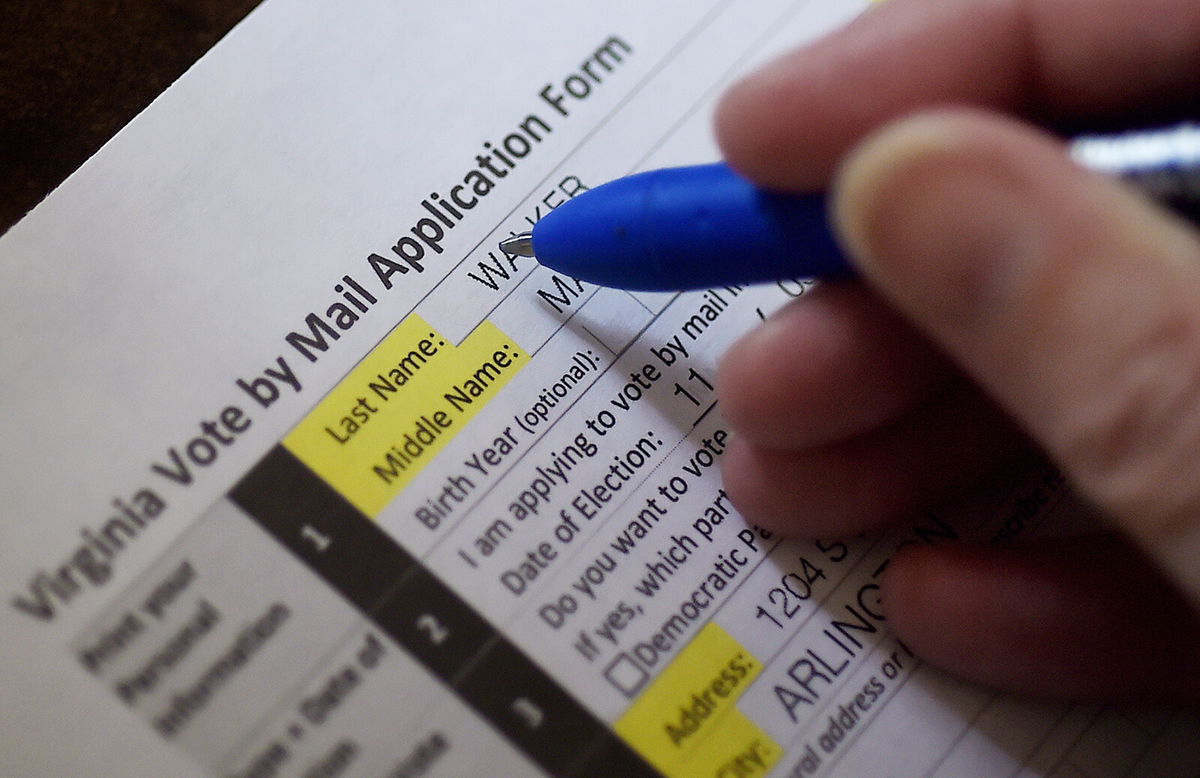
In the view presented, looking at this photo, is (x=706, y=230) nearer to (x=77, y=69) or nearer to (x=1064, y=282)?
(x=1064, y=282)

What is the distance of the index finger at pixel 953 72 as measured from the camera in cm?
33

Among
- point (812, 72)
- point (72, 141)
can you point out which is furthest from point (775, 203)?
point (72, 141)

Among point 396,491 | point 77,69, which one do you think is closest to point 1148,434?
point 396,491

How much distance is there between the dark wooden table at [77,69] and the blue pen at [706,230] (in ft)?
0.72

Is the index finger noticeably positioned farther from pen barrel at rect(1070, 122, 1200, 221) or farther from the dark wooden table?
the dark wooden table

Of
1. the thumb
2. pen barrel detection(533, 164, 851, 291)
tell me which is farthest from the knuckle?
pen barrel detection(533, 164, 851, 291)

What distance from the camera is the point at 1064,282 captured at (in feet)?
0.84

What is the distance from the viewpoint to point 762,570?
1.22 feet

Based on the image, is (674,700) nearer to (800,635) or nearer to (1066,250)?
(800,635)

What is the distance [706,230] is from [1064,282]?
12 centimetres

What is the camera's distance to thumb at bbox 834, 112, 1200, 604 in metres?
0.25

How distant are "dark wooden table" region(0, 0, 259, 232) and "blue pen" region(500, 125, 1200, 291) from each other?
22 centimetres

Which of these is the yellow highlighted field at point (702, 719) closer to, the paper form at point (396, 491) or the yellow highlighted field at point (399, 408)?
the paper form at point (396, 491)

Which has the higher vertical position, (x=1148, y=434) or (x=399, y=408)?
(x=1148, y=434)
